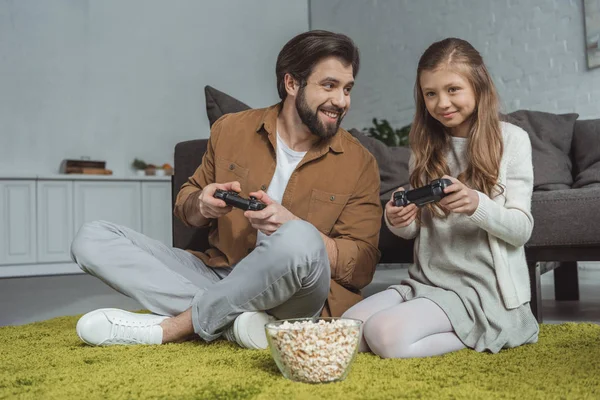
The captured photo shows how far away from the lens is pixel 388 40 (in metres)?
5.93

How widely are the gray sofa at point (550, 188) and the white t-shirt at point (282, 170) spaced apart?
1.45 feet

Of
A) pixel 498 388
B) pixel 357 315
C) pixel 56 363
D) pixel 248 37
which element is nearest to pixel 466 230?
pixel 357 315

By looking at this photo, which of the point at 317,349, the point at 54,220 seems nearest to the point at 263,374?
the point at 317,349

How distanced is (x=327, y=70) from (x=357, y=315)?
69 centimetres

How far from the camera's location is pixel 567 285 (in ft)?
9.40

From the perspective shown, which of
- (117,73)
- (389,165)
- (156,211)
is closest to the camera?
(389,165)

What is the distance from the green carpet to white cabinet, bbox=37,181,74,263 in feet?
11.9

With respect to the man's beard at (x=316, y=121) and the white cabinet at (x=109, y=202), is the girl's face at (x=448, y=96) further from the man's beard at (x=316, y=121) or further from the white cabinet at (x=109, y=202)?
the white cabinet at (x=109, y=202)

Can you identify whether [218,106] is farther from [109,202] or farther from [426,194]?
[109,202]

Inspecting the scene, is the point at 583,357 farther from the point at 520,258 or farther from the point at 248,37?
the point at 248,37

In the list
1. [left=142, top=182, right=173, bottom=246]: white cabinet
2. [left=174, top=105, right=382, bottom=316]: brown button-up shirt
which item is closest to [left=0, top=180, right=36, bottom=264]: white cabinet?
[left=142, top=182, right=173, bottom=246]: white cabinet

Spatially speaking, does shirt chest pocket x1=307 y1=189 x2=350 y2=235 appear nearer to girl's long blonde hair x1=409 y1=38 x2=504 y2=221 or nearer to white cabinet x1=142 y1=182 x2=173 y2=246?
girl's long blonde hair x1=409 y1=38 x2=504 y2=221

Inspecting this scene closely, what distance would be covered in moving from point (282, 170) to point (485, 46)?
3481mm

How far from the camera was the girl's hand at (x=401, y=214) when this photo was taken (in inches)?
61.8
